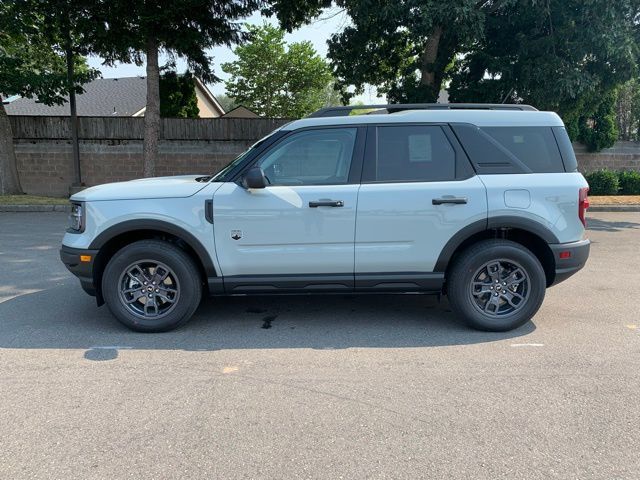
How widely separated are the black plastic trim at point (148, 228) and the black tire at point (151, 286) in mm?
149

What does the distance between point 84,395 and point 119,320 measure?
122 centimetres

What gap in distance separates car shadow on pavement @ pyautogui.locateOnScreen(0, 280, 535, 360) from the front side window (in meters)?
1.41

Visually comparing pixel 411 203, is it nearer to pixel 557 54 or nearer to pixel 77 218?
pixel 77 218

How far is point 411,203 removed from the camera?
14.5ft

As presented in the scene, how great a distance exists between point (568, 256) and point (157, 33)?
40.3 ft

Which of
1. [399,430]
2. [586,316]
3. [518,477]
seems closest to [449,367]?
[399,430]

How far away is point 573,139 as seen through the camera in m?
16.4

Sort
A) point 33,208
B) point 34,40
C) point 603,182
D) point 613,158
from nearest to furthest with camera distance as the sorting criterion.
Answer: point 33,208 → point 34,40 → point 603,182 → point 613,158

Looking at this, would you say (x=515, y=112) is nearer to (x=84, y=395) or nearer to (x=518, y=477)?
(x=518, y=477)

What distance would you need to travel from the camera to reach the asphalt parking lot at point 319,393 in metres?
2.69

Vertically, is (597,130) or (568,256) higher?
(597,130)

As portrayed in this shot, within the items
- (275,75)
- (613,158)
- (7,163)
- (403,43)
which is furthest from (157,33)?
(275,75)

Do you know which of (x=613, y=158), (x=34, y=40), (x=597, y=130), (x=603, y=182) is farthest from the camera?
(x=613, y=158)

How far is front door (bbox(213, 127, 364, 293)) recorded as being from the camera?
438 cm
